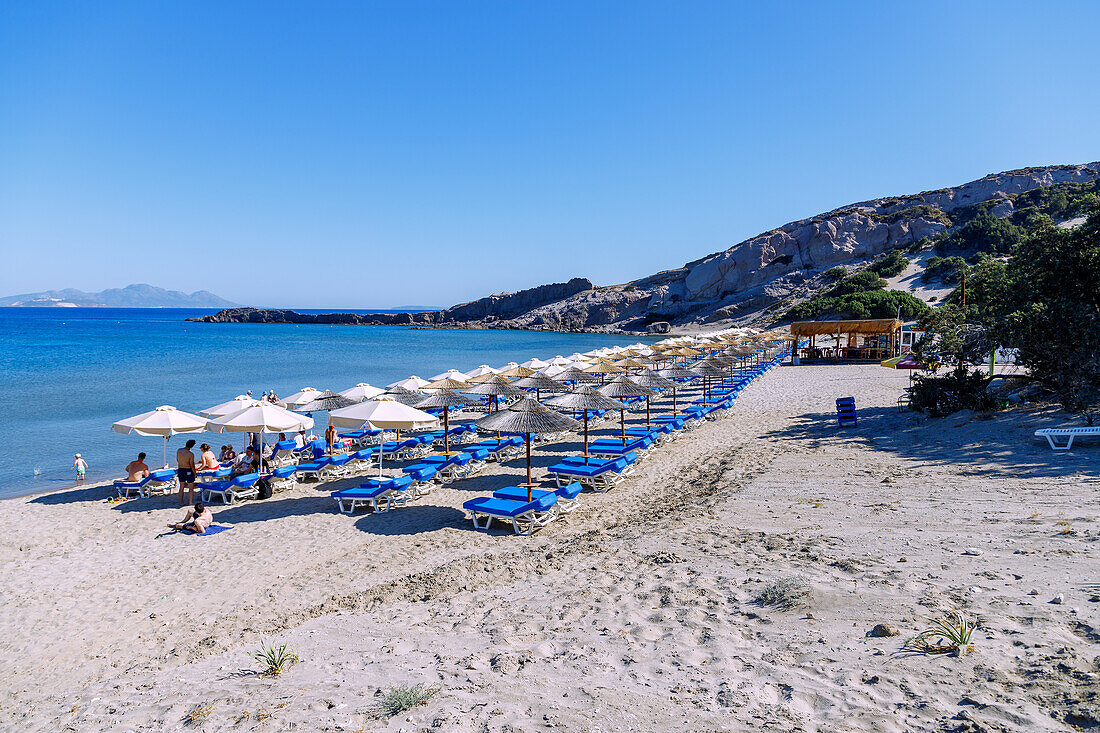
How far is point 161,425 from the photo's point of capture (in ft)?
37.9

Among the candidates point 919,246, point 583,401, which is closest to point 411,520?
point 583,401

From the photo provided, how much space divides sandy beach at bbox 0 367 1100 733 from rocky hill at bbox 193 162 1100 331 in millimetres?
63850

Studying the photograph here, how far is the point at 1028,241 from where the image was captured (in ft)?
41.6

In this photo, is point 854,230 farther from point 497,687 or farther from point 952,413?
point 497,687

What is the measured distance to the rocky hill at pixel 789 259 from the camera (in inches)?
3081

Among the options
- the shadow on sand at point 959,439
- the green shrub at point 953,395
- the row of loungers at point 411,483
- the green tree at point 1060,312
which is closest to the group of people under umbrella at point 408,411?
the row of loungers at point 411,483

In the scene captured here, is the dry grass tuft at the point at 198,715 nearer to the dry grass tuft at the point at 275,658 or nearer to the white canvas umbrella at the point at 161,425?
the dry grass tuft at the point at 275,658

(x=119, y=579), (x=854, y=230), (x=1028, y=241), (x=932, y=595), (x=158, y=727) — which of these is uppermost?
(x=854, y=230)

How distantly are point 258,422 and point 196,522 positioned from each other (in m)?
2.19

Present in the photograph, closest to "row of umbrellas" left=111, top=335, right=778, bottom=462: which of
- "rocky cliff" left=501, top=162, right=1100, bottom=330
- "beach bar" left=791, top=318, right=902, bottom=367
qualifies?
"beach bar" left=791, top=318, right=902, bottom=367

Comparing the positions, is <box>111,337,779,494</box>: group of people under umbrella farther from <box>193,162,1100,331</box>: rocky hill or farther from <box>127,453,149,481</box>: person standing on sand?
<box>193,162,1100,331</box>: rocky hill

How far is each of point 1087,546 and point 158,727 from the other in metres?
7.82

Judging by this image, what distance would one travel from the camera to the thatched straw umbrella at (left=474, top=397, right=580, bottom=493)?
9852mm

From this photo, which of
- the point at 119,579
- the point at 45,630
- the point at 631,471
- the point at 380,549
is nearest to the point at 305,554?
the point at 380,549
